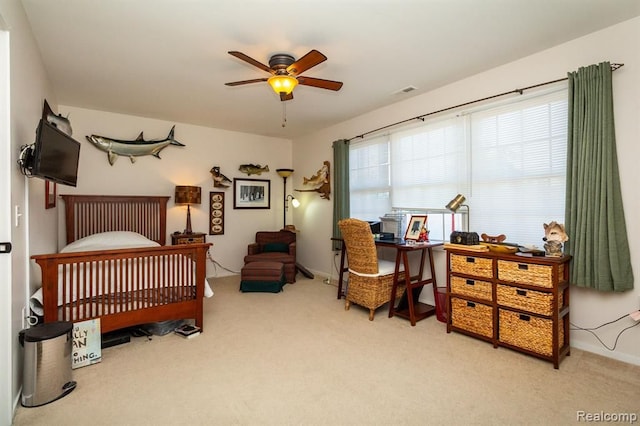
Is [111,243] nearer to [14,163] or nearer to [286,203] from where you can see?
[14,163]

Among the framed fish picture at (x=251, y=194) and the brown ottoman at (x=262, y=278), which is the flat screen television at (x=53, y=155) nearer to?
the brown ottoman at (x=262, y=278)

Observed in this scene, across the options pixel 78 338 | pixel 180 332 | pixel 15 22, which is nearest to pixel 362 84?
pixel 15 22

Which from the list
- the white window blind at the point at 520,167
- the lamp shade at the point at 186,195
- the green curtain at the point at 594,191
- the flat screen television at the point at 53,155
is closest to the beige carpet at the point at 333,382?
the green curtain at the point at 594,191

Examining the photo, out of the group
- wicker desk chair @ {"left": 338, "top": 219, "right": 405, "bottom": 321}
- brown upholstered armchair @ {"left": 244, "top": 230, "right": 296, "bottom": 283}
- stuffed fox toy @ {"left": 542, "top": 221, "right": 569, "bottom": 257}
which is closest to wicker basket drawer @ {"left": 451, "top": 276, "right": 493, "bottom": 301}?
stuffed fox toy @ {"left": 542, "top": 221, "right": 569, "bottom": 257}

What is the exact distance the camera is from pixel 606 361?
2340 mm

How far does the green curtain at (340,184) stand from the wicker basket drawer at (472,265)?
2.03m

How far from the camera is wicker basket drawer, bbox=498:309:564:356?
2299 millimetres

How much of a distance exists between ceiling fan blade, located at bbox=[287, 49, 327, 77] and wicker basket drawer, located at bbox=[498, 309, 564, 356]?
2.41m

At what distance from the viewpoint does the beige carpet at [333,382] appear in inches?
69.9

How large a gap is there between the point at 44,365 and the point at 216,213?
11.6ft

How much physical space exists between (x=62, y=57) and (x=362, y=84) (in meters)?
2.81

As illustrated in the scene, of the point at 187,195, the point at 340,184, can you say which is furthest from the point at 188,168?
the point at 340,184

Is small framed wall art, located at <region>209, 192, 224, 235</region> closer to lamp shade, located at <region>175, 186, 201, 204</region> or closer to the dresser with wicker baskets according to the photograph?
lamp shade, located at <region>175, 186, 201, 204</region>

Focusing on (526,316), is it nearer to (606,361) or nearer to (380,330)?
(606,361)
